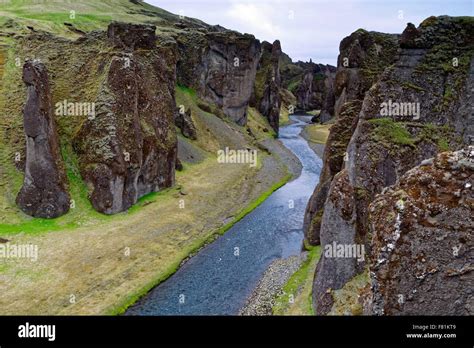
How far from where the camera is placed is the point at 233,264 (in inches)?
1453

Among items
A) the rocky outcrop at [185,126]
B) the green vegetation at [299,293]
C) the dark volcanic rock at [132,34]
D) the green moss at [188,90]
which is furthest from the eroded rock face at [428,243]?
the green moss at [188,90]

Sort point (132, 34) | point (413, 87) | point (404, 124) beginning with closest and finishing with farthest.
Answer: point (404, 124) < point (413, 87) < point (132, 34)

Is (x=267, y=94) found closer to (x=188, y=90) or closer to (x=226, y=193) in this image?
(x=188, y=90)

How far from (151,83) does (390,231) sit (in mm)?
44157

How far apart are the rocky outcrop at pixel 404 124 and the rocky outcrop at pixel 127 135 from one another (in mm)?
24611

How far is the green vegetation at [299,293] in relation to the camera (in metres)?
26.3

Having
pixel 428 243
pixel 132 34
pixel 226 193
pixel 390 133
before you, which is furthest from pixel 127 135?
pixel 428 243

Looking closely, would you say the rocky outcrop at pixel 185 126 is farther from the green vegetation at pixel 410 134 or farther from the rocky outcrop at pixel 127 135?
the green vegetation at pixel 410 134

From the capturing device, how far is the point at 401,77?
25.9 metres

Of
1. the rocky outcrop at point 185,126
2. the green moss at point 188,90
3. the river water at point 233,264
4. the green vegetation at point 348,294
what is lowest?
the river water at point 233,264

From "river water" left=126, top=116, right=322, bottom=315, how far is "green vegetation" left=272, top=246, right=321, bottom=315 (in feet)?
10.4

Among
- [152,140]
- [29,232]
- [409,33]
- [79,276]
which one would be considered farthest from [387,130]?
[152,140]

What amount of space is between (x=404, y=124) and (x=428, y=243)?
12460 millimetres

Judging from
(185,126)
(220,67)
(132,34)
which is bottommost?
(185,126)
